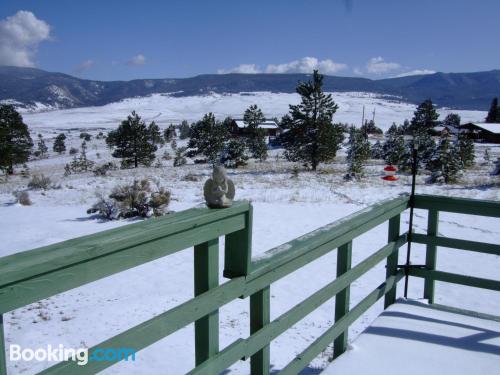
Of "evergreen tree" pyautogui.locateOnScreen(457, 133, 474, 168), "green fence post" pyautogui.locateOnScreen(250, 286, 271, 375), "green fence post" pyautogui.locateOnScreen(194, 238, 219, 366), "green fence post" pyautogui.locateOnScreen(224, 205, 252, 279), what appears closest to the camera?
"green fence post" pyautogui.locateOnScreen(194, 238, 219, 366)

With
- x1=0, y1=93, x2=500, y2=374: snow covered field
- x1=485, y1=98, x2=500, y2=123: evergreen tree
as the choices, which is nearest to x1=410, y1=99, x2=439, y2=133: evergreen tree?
x1=485, y1=98, x2=500, y2=123: evergreen tree

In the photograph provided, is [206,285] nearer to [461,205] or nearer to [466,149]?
[461,205]

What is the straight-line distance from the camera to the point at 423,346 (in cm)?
317

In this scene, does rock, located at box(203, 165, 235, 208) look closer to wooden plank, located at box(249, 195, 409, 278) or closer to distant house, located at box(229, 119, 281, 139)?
wooden plank, located at box(249, 195, 409, 278)

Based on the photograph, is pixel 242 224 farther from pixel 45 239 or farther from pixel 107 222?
pixel 107 222

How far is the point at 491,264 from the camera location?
25.2 feet

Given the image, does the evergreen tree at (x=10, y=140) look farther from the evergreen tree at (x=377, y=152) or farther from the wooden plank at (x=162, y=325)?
the wooden plank at (x=162, y=325)

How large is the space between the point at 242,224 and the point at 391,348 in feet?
6.48

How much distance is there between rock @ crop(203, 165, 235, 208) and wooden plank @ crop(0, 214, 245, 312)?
0.08 meters

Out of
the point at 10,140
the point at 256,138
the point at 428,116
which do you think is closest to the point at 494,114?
the point at 428,116

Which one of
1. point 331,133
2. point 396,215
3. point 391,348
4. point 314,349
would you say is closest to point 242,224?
point 314,349

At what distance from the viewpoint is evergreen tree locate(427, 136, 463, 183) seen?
19438 millimetres

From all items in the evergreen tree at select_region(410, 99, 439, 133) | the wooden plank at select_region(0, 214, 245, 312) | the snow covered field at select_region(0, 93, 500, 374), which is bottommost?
the snow covered field at select_region(0, 93, 500, 374)

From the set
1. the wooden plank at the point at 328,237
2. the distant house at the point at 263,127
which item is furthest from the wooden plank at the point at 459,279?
the distant house at the point at 263,127
